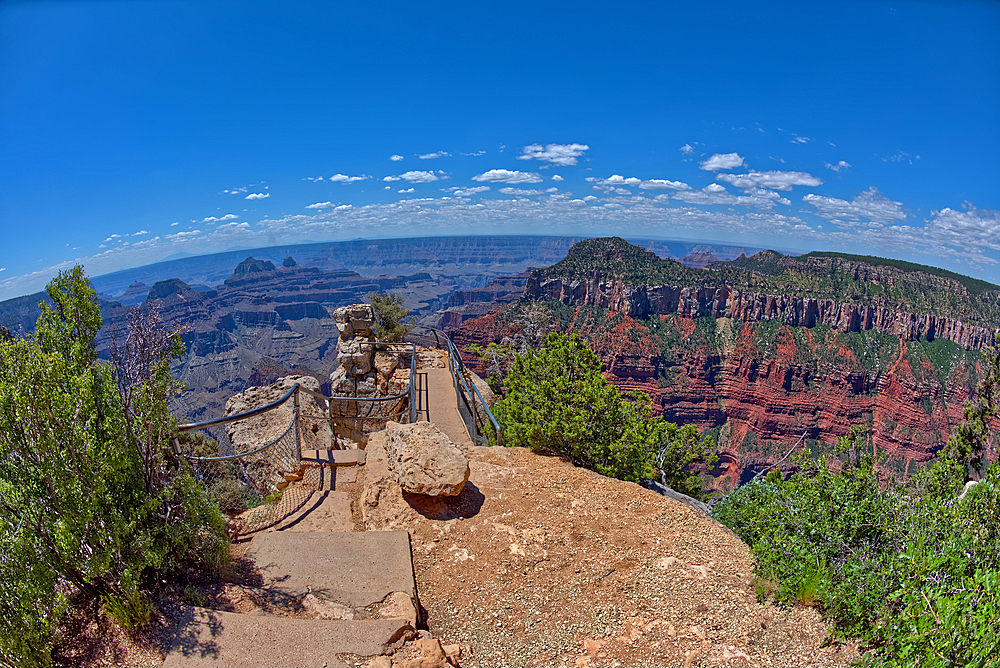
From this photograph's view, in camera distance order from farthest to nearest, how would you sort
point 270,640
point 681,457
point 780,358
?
point 780,358 < point 681,457 < point 270,640

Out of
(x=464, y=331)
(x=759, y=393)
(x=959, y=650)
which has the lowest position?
(x=759, y=393)

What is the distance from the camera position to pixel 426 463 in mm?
7062

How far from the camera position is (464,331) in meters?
94.7

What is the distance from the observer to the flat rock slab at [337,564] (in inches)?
194

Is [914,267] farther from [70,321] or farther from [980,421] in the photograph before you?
[70,321]

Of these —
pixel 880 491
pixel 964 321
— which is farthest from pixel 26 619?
pixel 964 321

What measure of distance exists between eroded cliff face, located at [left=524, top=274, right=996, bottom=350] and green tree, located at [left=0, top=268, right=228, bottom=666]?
96.6 meters

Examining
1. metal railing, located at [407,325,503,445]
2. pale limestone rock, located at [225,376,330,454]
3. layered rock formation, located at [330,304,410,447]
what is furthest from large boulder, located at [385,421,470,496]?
layered rock formation, located at [330,304,410,447]

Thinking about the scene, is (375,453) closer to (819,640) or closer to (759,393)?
(819,640)

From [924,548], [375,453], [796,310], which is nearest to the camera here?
[924,548]

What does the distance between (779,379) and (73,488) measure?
9259 centimetres

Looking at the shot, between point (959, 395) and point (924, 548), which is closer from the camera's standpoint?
point (924, 548)

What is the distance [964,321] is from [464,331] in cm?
8612

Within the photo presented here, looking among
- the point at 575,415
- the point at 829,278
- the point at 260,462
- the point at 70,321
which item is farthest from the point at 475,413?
the point at 829,278
